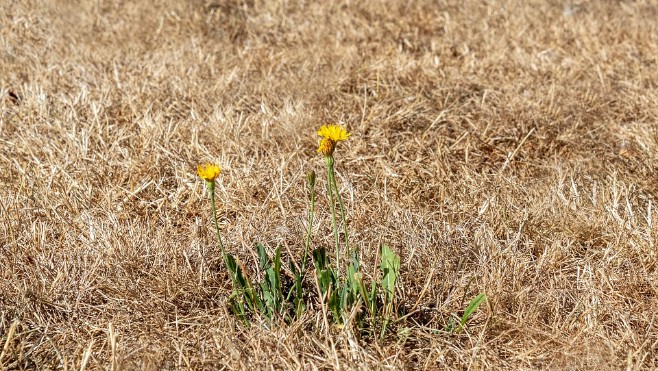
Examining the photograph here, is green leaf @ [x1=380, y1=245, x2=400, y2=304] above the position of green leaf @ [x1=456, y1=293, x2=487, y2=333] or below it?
above

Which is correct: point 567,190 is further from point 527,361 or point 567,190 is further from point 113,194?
point 113,194

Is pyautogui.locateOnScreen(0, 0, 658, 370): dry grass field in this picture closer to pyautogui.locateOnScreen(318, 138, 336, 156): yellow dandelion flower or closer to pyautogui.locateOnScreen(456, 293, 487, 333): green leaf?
pyautogui.locateOnScreen(456, 293, 487, 333): green leaf

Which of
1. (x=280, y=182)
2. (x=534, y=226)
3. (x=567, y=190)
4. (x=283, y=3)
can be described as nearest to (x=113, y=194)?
(x=280, y=182)

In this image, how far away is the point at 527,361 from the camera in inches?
73.0

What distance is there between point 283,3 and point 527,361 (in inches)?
116

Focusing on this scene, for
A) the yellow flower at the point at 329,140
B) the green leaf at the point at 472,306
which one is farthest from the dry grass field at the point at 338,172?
the yellow flower at the point at 329,140

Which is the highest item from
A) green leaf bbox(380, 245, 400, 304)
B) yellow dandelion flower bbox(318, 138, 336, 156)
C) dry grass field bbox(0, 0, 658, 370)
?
yellow dandelion flower bbox(318, 138, 336, 156)

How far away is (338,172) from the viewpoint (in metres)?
2.73

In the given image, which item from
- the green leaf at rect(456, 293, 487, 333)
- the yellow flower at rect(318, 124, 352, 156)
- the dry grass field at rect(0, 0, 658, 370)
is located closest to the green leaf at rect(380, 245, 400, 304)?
the dry grass field at rect(0, 0, 658, 370)

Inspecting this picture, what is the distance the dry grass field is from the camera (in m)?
1.90

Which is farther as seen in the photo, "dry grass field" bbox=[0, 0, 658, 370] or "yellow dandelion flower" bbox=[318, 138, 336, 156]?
"dry grass field" bbox=[0, 0, 658, 370]

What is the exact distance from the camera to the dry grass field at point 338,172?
1.90 metres

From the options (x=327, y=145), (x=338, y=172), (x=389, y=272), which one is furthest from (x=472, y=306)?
(x=338, y=172)

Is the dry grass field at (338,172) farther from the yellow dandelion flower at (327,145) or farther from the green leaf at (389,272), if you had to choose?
the yellow dandelion flower at (327,145)
